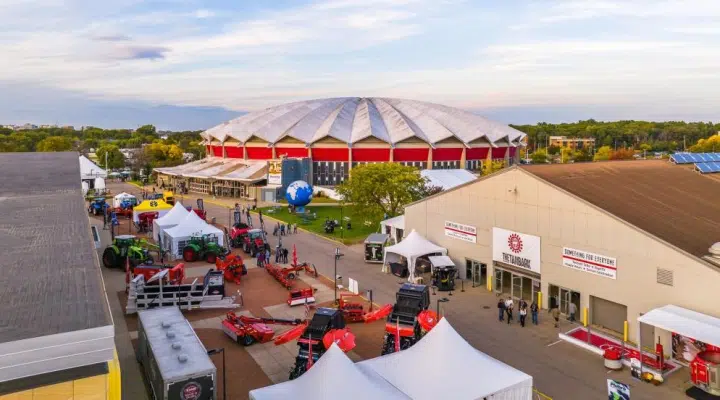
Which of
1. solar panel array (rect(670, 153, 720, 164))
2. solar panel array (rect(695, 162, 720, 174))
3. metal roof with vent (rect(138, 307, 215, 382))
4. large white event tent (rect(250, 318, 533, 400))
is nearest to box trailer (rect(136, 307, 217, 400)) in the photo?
metal roof with vent (rect(138, 307, 215, 382))

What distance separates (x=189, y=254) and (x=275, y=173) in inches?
1343

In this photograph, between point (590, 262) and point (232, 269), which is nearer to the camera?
point (590, 262)

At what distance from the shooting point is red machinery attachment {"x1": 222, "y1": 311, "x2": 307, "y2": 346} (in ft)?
61.5

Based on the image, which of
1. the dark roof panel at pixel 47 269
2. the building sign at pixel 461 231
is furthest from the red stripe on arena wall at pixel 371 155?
the dark roof panel at pixel 47 269

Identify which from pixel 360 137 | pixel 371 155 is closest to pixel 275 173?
pixel 360 137

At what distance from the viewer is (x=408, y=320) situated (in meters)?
17.9

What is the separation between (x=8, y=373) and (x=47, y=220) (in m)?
11.6

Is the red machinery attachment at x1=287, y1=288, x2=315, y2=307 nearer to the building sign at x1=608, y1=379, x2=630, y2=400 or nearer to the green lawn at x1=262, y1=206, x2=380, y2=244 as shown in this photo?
the building sign at x1=608, y1=379, x2=630, y2=400

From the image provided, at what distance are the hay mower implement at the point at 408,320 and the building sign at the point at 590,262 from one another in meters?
6.70

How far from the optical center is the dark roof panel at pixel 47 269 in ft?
31.1

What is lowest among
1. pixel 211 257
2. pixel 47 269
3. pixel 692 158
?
pixel 211 257

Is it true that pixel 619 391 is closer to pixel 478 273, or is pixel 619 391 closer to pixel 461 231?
pixel 478 273

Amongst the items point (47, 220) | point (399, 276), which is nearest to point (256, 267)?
point (399, 276)

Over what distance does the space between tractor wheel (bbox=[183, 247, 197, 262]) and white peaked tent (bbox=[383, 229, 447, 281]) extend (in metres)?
12.1
